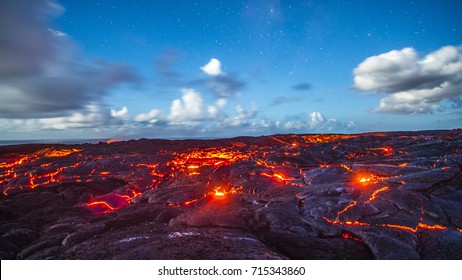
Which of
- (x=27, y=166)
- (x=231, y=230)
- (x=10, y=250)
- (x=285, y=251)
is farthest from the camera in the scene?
(x=27, y=166)

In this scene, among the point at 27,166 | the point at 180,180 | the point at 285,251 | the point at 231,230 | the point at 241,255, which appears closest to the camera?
the point at 241,255

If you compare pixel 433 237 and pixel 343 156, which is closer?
pixel 433 237

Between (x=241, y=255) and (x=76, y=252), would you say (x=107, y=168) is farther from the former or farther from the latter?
(x=241, y=255)

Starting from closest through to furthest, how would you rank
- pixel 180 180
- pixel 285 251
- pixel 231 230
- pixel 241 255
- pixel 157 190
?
pixel 241 255 < pixel 285 251 < pixel 231 230 < pixel 157 190 < pixel 180 180

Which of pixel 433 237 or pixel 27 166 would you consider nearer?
pixel 433 237

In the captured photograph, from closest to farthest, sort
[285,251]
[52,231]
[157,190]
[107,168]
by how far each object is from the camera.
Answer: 1. [285,251]
2. [52,231]
3. [157,190]
4. [107,168]

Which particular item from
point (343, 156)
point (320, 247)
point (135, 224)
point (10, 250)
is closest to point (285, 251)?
point (320, 247)

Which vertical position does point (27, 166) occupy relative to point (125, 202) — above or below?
above

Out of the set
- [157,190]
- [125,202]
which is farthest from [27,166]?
[157,190]

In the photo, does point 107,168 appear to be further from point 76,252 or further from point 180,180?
point 76,252
